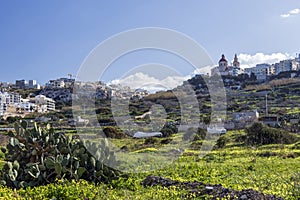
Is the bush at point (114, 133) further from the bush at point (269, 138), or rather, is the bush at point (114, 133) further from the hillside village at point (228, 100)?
the bush at point (269, 138)

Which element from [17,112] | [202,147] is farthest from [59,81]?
[202,147]

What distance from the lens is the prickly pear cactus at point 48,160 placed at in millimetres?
6680

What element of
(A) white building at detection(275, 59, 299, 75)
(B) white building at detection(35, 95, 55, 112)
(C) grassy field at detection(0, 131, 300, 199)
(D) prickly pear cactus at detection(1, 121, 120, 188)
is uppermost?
(A) white building at detection(275, 59, 299, 75)

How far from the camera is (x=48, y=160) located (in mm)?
6594

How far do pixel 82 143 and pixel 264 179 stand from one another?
353 cm

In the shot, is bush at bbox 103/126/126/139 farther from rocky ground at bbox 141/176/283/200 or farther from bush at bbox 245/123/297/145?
rocky ground at bbox 141/176/283/200

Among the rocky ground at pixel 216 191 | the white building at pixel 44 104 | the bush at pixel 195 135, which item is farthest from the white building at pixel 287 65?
the rocky ground at pixel 216 191

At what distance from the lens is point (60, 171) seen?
6.52 meters

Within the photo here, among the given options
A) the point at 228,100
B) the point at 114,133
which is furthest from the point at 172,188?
the point at 228,100

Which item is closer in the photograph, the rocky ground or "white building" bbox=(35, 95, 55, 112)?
the rocky ground

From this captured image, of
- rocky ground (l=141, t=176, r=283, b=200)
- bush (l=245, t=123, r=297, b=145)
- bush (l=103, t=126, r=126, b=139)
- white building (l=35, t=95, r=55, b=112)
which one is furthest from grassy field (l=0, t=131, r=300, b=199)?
white building (l=35, t=95, r=55, b=112)

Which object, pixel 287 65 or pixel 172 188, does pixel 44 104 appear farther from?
pixel 287 65

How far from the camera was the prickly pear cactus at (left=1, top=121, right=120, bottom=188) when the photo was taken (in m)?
6.68

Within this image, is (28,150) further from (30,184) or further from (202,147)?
(202,147)
